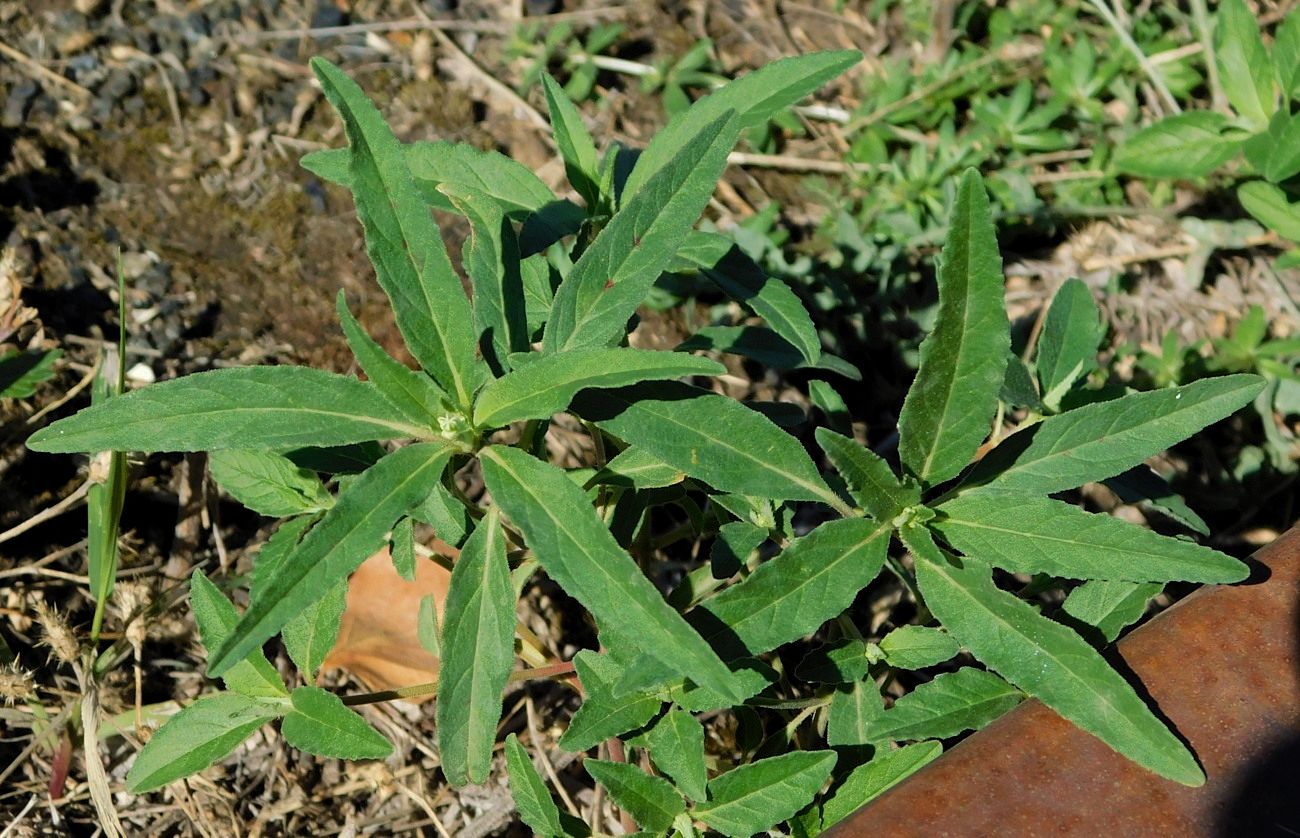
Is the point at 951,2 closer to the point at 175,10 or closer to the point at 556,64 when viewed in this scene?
the point at 556,64

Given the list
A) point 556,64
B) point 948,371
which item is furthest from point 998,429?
point 556,64

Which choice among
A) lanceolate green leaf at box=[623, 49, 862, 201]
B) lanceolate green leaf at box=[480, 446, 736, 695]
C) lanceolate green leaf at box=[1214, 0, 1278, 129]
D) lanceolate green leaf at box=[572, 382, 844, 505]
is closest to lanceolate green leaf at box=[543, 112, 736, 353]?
lanceolate green leaf at box=[572, 382, 844, 505]

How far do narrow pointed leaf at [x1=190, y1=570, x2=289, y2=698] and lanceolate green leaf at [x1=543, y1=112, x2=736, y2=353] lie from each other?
30.0 inches

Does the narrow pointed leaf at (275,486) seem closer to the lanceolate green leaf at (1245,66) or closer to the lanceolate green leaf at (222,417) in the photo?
the lanceolate green leaf at (222,417)

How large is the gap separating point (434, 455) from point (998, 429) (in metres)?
1.33

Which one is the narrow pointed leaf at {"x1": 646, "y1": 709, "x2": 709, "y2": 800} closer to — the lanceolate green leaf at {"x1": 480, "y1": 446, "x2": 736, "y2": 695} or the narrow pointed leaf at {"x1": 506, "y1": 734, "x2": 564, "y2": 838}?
the narrow pointed leaf at {"x1": 506, "y1": 734, "x2": 564, "y2": 838}

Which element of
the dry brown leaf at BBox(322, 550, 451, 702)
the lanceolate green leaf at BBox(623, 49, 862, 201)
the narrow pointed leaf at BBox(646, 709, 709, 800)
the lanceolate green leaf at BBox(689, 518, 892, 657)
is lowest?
the dry brown leaf at BBox(322, 550, 451, 702)

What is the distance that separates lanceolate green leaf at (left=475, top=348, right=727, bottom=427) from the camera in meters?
1.52

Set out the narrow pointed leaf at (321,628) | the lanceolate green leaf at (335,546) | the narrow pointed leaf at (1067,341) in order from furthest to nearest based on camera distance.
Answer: the narrow pointed leaf at (1067,341)
the narrow pointed leaf at (321,628)
the lanceolate green leaf at (335,546)

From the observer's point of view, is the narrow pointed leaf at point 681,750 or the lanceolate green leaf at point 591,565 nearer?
the lanceolate green leaf at point 591,565

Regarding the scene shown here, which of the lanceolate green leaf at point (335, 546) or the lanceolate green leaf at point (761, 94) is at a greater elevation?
the lanceolate green leaf at point (761, 94)

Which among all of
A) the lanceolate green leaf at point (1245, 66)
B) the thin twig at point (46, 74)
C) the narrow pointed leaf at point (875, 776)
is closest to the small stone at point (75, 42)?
the thin twig at point (46, 74)

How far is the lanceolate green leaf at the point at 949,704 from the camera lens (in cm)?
188

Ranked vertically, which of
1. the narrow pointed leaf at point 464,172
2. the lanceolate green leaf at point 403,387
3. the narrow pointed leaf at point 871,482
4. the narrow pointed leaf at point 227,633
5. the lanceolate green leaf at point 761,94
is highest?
the lanceolate green leaf at point 761,94
